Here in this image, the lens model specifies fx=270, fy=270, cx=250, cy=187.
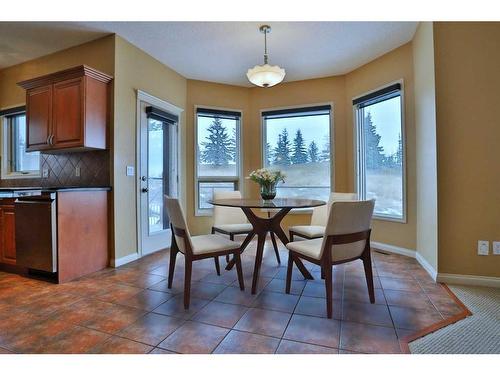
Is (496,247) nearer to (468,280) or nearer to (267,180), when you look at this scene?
(468,280)

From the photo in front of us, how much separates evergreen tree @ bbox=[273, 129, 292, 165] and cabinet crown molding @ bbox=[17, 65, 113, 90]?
103 inches

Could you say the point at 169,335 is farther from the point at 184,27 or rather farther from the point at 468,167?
the point at 184,27

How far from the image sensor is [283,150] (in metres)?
4.57

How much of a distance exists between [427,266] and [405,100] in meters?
1.99

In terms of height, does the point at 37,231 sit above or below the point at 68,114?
below

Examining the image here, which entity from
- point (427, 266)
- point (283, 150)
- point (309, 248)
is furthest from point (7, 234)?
point (427, 266)

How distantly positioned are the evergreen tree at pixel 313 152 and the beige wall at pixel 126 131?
2543mm

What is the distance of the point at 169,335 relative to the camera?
1.67m

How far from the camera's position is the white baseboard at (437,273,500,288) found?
7.79 ft

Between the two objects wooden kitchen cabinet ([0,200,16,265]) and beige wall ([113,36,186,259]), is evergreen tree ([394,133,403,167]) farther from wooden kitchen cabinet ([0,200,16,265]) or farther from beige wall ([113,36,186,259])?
wooden kitchen cabinet ([0,200,16,265])
